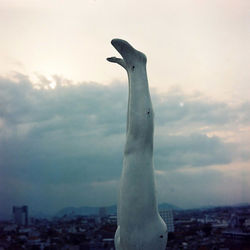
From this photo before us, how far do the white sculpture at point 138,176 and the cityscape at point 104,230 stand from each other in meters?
7.01

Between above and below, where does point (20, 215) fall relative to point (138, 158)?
below

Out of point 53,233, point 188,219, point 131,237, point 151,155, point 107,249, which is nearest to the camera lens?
point 131,237

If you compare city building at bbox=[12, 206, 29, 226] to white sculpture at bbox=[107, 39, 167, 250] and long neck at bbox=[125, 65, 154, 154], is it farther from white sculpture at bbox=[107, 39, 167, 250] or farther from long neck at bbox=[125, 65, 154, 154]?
long neck at bbox=[125, 65, 154, 154]

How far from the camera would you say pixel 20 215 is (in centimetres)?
1859

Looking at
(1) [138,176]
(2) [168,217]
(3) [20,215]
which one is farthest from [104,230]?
(1) [138,176]

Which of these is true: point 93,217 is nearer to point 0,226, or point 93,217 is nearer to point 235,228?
point 0,226

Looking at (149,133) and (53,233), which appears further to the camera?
(53,233)

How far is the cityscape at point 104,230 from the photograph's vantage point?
1497 centimetres

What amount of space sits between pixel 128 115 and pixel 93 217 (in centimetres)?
1240

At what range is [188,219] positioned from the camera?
16906 millimetres

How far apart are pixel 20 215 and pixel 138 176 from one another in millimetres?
14737

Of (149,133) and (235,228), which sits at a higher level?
(149,133)

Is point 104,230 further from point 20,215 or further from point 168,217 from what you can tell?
point 20,215

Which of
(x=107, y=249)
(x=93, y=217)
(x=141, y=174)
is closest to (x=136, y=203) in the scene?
(x=141, y=174)
